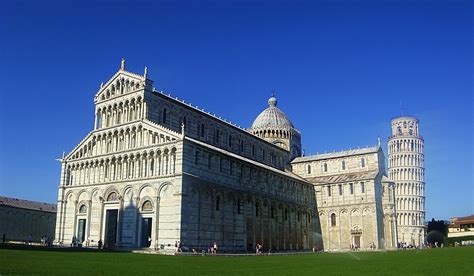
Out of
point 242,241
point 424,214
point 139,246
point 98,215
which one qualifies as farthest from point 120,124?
point 424,214

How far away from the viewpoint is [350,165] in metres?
68.6

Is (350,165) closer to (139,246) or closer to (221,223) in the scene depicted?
(221,223)

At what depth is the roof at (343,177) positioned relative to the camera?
6415 cm

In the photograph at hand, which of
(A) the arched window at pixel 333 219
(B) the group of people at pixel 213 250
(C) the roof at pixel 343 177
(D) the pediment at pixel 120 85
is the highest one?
(D) the pediment at pixel 120 85

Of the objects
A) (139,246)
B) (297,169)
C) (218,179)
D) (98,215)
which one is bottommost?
(139,246)

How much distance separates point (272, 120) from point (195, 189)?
119 ft

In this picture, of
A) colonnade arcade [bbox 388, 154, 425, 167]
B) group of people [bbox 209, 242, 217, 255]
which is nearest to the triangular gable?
group of people [bbox 209, 242, 217, 255]

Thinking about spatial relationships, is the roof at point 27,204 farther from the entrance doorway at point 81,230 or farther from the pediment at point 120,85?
the pediment at point 120,85

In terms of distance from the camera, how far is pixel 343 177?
66.6 meters

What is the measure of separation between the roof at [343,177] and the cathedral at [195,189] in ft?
0.60

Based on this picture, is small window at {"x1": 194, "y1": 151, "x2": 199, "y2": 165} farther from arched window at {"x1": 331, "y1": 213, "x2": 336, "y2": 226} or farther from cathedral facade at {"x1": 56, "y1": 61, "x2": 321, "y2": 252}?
arched window at {"x1": 331, "y1": 213, "x2": 336, "y2": 226}

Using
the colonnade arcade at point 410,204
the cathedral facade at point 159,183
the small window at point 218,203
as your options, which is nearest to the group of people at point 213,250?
the cathedral facade at point 159,183

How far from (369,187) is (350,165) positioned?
6376mm

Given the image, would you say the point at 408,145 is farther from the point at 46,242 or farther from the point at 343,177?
the point at 46,242
